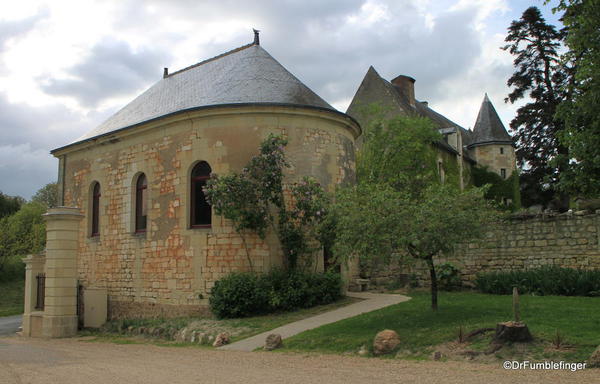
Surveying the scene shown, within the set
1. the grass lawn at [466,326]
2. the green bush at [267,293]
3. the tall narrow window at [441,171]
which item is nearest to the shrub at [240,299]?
the green bush at [267,293]

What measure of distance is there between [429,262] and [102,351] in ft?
24.5

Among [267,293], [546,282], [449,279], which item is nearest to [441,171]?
[449,279]

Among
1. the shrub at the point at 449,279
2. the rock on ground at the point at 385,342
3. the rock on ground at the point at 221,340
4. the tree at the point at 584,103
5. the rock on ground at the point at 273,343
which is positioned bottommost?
the rock on ground at the point at 221,340

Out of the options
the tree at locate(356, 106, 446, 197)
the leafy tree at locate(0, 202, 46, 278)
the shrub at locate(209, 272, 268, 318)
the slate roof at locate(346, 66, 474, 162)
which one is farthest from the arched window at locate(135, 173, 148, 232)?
the leafy tree at locate(0, 202, 46, 278)

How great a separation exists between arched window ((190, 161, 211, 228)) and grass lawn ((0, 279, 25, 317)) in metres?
15.3

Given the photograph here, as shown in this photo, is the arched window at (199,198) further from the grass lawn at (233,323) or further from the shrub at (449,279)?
the shrub at (449,279)

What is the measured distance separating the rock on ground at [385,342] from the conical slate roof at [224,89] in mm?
8415

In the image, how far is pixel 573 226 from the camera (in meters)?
15.4

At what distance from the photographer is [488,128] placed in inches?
1580

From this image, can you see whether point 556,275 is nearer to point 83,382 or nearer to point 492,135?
point 83,382

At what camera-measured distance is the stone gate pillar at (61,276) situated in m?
16.4

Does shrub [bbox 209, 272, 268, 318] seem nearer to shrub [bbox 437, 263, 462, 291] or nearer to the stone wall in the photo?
the stone wall

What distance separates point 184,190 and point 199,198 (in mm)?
496

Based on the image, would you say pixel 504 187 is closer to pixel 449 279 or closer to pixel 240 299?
pixel 449 279
